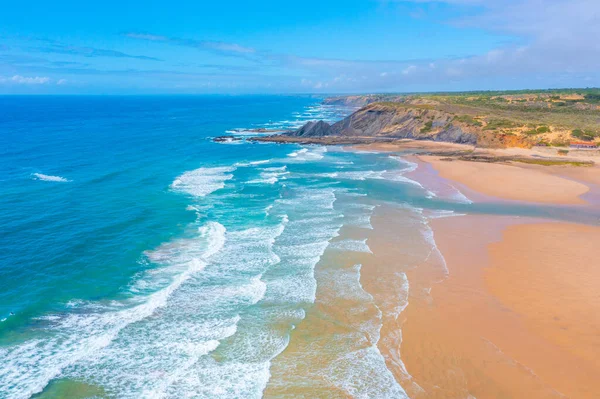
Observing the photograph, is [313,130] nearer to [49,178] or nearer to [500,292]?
[49,178]

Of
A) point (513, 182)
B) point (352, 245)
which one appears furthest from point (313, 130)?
point (352, 245)

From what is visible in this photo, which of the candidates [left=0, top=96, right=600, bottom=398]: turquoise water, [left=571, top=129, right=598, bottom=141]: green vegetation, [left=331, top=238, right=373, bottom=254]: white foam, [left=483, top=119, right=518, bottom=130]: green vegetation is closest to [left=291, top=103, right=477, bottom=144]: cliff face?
[left=483, top=119, right=518, bottom=130]: green vegetation

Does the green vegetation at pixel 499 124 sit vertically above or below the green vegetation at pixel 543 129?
above

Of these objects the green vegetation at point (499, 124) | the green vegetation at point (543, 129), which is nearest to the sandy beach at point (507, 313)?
the green vegetation at point (543, 129)

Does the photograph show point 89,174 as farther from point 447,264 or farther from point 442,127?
point 442,127

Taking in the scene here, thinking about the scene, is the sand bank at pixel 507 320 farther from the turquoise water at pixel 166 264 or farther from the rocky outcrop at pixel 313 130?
the rocky outcrop at pixel 313 130
